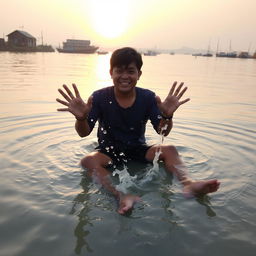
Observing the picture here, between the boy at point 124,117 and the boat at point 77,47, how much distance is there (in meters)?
78.4

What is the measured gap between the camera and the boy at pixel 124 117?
352cm

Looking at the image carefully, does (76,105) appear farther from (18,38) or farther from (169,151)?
(18,38)

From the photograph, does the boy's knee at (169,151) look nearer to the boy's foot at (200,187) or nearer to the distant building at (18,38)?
the boy's foot at (200,187)

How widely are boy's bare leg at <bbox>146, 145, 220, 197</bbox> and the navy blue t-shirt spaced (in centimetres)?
35

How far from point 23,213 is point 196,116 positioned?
512cm

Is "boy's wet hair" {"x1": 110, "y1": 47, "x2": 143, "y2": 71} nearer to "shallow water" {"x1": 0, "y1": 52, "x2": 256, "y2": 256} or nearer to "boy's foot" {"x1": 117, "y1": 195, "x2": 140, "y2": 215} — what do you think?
"shallow water" {"x1": 0, "y1": 52, "x2": 256, "y2": 256}

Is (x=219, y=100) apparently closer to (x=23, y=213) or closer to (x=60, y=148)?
(x=60, y=148)

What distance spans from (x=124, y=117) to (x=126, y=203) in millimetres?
1385

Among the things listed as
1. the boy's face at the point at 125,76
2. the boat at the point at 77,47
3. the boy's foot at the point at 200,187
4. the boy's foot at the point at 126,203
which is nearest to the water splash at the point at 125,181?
the boy's foot at the point at 126,203

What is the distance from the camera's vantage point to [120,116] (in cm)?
384

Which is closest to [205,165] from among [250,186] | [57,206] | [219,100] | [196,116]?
[250,186]

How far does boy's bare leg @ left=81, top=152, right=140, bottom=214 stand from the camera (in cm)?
276

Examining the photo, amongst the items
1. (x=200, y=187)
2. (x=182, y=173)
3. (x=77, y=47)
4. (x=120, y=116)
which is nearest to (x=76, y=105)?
(x=120, y=116)

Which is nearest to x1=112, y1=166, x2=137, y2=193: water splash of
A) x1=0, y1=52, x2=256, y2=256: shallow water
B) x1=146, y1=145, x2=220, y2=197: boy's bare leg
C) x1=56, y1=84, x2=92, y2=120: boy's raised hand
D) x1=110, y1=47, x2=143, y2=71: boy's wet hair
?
x1=0, y1=52, x2=256, y2=256: shallow water
